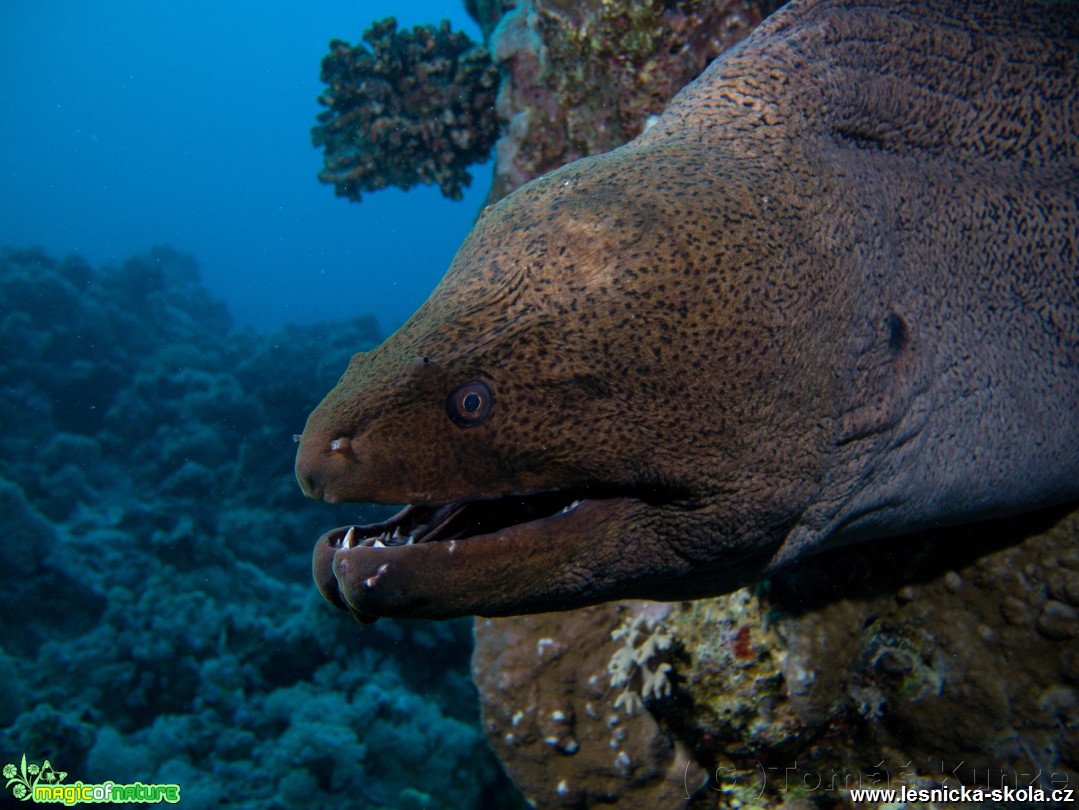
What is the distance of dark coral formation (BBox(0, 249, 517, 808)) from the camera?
683 cm

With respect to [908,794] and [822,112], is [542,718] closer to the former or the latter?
[908,794]

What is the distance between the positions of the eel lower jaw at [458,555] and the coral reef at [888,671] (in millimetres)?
1612

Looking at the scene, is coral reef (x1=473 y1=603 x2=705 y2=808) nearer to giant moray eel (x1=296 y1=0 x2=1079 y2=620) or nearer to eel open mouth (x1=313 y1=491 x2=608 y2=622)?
giant moray eel (x1=296 y1=0 x2=1079 y2=620)

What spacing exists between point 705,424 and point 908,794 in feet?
7.57

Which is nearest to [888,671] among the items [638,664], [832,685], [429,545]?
[832,685]

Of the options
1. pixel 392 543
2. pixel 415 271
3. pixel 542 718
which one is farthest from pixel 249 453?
pixel 415 271

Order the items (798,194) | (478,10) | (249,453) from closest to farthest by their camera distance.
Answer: (798,194) → (478,10) → (249,453)

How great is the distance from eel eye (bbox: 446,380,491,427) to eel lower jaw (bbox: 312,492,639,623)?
1.02 ft

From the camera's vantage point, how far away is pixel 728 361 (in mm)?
1771

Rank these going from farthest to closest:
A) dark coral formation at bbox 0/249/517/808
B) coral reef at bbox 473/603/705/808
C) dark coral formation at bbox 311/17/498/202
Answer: dark coral formation at bbox 0/249/517/808
dark coral formation at bbox 311/17/498/202
coral reef at bbox 473/603/705/808

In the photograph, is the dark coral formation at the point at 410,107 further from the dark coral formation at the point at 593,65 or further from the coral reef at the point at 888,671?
the coral reef at the point at 888,671

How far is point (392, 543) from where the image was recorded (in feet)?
5.71

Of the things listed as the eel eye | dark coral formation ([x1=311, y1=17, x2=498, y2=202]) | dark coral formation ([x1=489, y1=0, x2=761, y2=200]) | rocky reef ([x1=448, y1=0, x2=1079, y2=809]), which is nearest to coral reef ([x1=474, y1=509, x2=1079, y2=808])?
rocky reef ([x1=448, y1=0, x2=1079, y2=809])

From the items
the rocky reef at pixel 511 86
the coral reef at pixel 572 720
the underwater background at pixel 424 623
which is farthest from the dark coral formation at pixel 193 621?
the rocky reef at pixel 511 86
